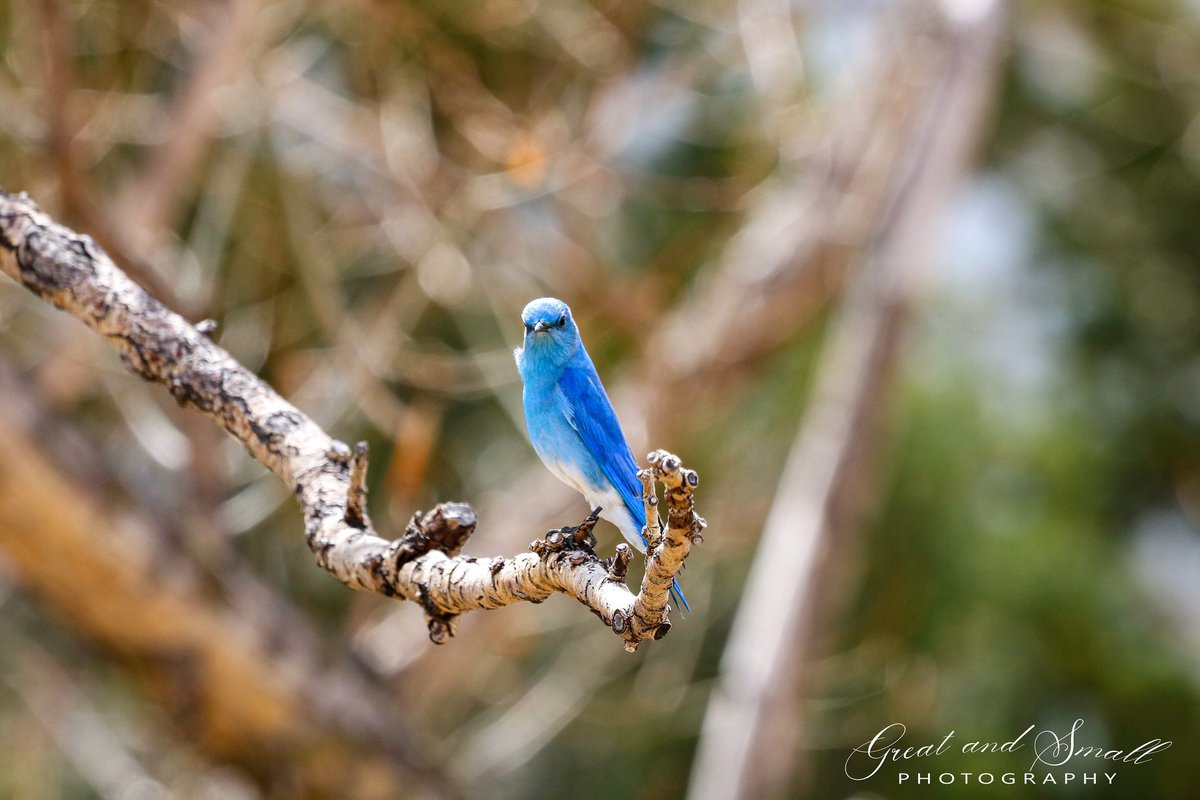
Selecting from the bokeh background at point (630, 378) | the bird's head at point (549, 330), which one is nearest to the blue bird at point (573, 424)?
the bird's head at point (549, 330)

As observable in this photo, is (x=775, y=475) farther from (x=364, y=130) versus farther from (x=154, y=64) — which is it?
(x=154, y=64)

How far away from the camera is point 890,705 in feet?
22.0

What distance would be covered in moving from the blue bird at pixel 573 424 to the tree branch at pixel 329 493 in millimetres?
463

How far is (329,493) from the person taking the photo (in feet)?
7.12

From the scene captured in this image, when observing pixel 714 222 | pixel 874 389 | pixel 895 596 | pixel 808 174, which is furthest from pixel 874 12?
pixel 895 596

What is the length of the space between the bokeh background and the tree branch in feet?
5.17

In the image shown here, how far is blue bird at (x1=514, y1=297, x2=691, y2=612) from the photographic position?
8.01 ft

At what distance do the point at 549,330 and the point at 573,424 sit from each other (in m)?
0.23

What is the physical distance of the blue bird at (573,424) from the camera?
2441 mm

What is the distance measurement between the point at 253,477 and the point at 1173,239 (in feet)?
24.2
